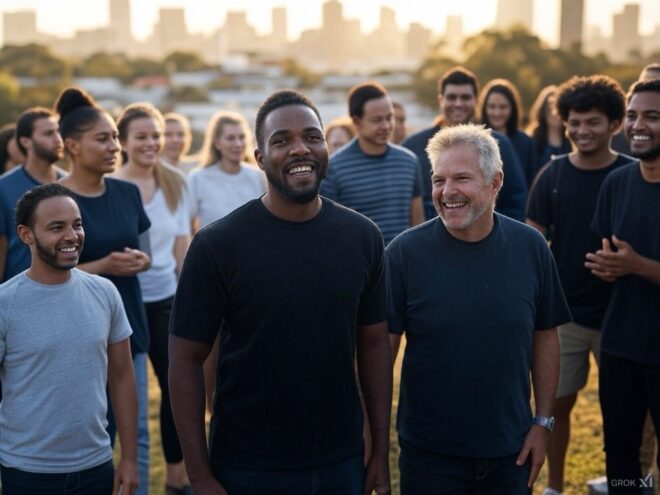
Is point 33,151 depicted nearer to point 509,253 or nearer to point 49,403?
point 49,403

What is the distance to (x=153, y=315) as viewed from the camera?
5.46 m

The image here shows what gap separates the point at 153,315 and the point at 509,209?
2.43 meters

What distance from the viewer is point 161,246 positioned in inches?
220

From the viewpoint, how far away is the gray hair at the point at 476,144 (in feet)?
11.3

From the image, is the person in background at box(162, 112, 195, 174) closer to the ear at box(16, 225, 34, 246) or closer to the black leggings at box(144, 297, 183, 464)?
the black leggings at box(144, 297, 183, 464)

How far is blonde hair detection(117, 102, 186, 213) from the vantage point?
5734 mm

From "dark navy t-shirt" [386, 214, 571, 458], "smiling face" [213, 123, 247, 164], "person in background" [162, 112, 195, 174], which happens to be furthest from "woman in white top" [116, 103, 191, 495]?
"dark navy t-shirt" [386, 214, 571, 458]

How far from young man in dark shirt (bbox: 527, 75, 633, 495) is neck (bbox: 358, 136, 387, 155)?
1.12 meters

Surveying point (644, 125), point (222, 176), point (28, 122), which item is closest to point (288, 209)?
point (644, 125)

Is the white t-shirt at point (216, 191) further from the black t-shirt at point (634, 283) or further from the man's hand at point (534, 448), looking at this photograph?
the man's hand at point (534, 448)

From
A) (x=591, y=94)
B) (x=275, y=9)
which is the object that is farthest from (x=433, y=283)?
(x=275, y=9)

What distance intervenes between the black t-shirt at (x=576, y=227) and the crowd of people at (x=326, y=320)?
0.01 metres

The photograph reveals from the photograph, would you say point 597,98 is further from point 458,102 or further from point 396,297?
point 396,297

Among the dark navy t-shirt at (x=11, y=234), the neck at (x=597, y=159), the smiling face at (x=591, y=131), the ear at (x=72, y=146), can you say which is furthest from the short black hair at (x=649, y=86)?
the dark navy t-shirt at (x=11, y=234)
